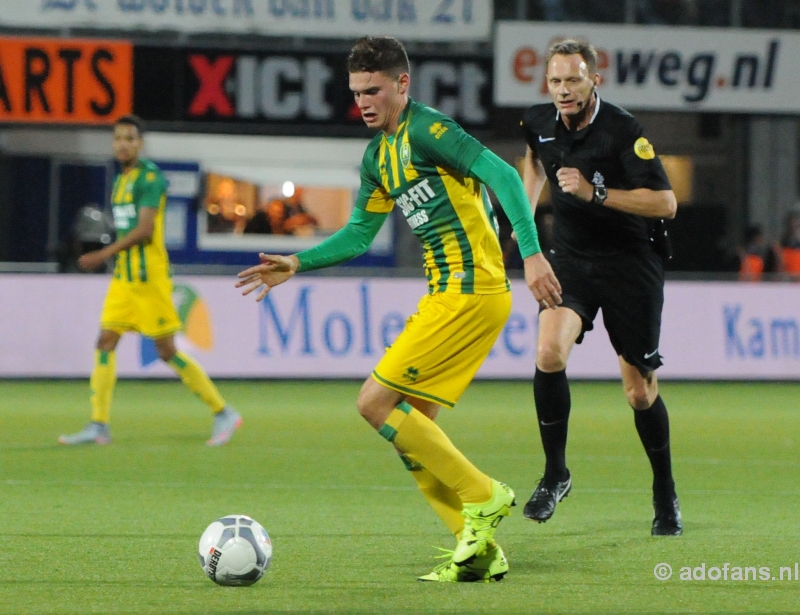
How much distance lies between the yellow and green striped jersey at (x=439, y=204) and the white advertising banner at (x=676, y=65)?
1238 centimetres

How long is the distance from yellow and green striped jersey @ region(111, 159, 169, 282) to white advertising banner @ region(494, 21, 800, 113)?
28.0 ft

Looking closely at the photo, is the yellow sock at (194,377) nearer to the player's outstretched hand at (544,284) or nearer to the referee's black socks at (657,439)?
the referee's black socks at (657,439)

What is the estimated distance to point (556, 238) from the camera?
6.52m

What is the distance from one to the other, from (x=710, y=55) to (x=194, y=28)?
6.36 m

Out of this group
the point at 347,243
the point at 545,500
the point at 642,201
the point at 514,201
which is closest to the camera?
the point at 514,201

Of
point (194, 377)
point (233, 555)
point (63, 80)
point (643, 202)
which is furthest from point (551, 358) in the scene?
point (63, 80)

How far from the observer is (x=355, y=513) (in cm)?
679

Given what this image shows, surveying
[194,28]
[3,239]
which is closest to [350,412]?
[194,28]

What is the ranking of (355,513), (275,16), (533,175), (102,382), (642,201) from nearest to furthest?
(642,201)
(533,175)
(355,513)
(102,382)
(275,16)

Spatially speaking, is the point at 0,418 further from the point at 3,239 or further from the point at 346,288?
the point at 3,239

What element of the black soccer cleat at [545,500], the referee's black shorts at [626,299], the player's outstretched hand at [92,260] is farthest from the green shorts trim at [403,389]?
the player's outstretched hand at [92,260]

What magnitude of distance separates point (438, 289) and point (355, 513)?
1863mm

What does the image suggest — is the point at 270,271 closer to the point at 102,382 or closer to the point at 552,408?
the point at 552,408

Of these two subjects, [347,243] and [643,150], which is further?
[643,150]
